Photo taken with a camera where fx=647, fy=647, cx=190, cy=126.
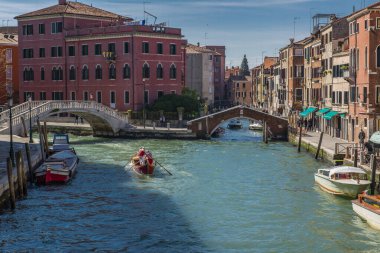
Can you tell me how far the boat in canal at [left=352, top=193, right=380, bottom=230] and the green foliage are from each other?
32.1m

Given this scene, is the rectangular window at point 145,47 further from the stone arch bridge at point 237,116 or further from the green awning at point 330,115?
the green awning at point 330,115

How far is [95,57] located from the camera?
179 feet

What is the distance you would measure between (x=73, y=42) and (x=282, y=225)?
131 ft

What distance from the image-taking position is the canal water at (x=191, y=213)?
17.8 metres

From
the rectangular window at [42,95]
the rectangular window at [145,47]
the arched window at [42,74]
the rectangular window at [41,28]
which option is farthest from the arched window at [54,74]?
the rectangular window at [145,47]

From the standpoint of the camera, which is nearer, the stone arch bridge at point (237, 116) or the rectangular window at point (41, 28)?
the stone arch bridge at point (237, 116)

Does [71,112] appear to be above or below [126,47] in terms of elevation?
below

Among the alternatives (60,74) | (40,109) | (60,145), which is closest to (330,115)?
(60,145)

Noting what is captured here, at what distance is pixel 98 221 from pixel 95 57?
35.5 meters

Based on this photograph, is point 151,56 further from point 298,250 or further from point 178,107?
point 298,250

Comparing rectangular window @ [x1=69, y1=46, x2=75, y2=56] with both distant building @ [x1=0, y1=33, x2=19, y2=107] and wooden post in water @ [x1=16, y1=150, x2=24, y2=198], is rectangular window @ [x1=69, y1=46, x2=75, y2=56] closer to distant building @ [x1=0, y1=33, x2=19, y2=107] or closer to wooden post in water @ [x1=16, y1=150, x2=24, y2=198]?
distant building @ [x1=0, y1=33, x2=19, y2=107]

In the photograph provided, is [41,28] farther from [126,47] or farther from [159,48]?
[159,48]

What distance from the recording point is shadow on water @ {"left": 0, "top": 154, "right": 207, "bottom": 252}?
1775cm

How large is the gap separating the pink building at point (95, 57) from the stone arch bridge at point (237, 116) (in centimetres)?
772
